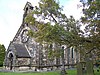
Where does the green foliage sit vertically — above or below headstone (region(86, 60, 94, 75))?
above

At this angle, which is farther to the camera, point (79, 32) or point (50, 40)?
point (79, 32)

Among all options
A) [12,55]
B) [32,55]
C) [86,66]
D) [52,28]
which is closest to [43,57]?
[32,55]

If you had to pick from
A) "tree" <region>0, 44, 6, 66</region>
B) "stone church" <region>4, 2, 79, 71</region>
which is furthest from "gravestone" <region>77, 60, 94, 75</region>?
"tree" <region>0, 44, 6, 66</region>

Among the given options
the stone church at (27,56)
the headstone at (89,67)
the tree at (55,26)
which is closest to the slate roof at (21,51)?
the stone church at (27,56)

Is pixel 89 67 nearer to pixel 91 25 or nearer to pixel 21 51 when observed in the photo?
pixel 91 25

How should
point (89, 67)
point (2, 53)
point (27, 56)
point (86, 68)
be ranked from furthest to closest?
point (2, 53), point (27, 56), point (86, 68), point (89, 67)

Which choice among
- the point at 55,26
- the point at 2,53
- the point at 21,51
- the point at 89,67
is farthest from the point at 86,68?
the point at 2,53

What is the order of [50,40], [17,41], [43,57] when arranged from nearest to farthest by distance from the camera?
[50,40] < [43,57] < [17,41]

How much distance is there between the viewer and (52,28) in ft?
49.4

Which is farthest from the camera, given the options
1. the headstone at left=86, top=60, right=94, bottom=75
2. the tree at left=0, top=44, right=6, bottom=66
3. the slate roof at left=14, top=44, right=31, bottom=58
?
the tree at left=0, top=44, right=6, bottom=66

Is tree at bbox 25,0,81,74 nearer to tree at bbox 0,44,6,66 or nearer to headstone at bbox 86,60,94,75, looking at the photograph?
headstone at bbox 86,60,94,75

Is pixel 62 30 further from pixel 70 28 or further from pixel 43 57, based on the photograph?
pixel 43 57

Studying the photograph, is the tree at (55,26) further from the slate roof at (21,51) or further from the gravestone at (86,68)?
the slate roof at (21,51)

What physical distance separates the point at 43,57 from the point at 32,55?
2438 mm
